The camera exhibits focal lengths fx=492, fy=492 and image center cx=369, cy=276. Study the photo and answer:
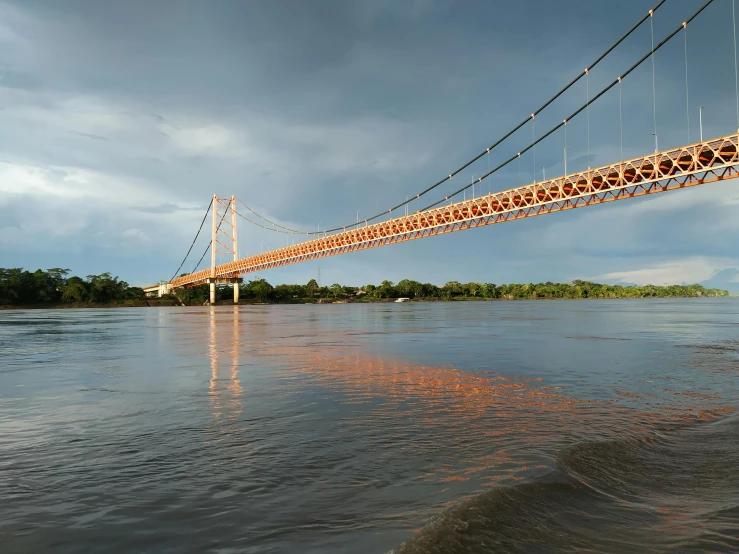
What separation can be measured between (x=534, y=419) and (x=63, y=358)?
46.5 feet

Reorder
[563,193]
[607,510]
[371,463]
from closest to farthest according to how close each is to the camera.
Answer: [607,510] → [371,463] → [563,193]

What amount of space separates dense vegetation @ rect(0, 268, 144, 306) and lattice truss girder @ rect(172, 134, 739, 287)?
55331mm

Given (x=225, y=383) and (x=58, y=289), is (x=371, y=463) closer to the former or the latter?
(x=225, y=383)

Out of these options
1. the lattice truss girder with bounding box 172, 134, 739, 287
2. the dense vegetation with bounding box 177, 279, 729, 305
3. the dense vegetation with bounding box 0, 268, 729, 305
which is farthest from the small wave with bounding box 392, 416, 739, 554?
the dense vegetation with bounding box 177, 279, 729, 305

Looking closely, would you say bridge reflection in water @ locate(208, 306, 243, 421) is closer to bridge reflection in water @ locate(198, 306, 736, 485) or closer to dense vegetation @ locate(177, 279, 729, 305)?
bridge reflection in water @ locate(198, 306, 736, 485)

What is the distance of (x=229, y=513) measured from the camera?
3.69 m

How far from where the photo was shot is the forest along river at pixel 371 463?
3361mm

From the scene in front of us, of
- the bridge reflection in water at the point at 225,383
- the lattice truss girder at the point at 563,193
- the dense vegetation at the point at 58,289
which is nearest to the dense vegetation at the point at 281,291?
the dense vegetation at the point at 58,289

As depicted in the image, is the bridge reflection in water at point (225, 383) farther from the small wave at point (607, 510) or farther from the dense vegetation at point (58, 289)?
the dense vegetation at point (58, 289)

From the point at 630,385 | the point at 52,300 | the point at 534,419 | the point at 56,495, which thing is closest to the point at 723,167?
the point at 630,385

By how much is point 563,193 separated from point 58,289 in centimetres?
9623

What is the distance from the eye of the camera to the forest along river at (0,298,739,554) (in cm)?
336

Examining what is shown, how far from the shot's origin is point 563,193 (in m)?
40.9

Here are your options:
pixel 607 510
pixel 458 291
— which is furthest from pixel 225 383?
pixel 458 291
